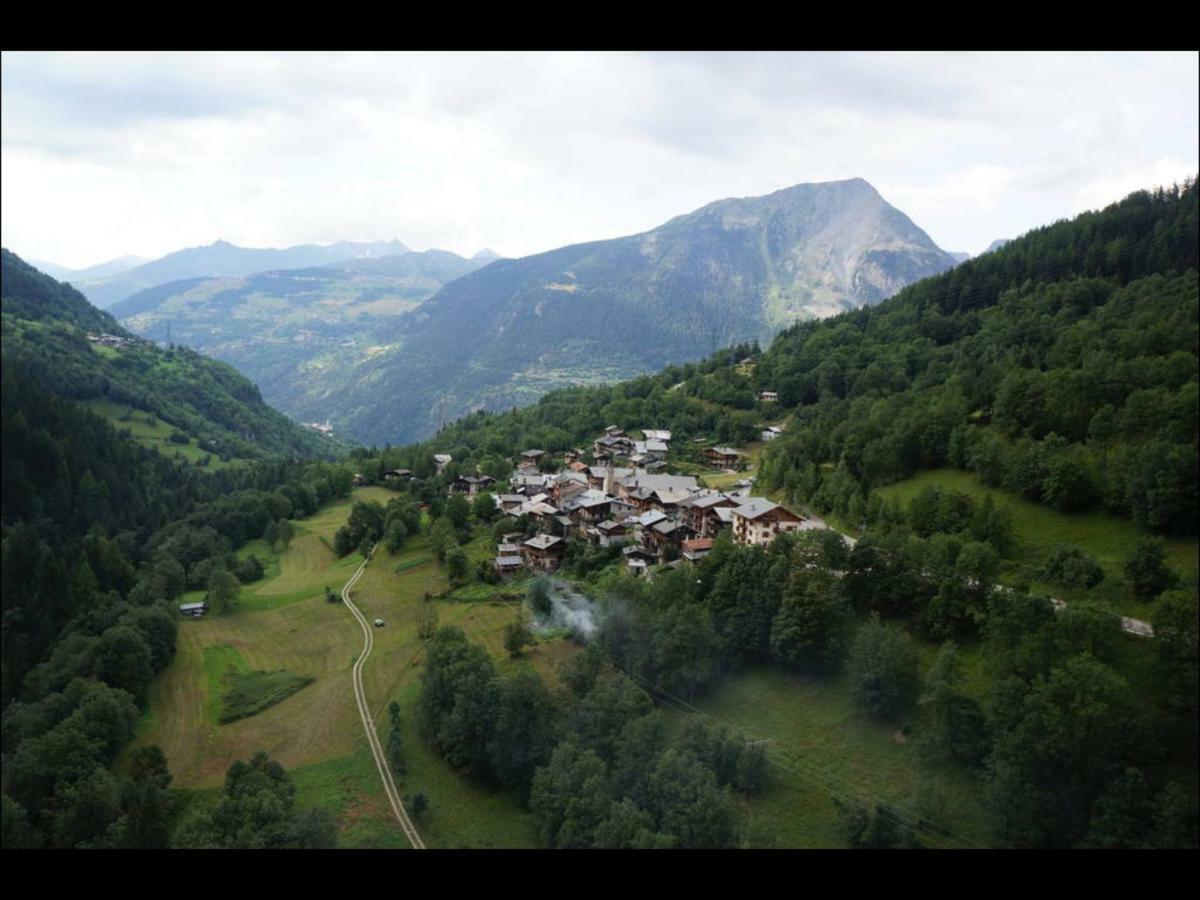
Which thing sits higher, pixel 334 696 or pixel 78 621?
pixel 78 621

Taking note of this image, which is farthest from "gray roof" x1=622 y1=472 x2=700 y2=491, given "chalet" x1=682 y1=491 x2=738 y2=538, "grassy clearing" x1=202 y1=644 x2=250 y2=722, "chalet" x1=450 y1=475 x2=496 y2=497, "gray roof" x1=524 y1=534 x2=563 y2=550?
"grassy clearing" x1=202 y1=644 x2=250 y2=722

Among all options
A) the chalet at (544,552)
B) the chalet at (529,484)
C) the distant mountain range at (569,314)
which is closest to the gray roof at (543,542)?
the chalet at (544,552)

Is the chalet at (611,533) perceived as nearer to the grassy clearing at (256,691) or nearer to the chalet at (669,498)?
the chalet at (669,498)

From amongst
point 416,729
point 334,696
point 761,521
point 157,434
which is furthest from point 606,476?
point 157,434

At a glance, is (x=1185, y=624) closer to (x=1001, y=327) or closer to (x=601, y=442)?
(x=1001, y=327)

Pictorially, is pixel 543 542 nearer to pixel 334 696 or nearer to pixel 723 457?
pixel 334 696
